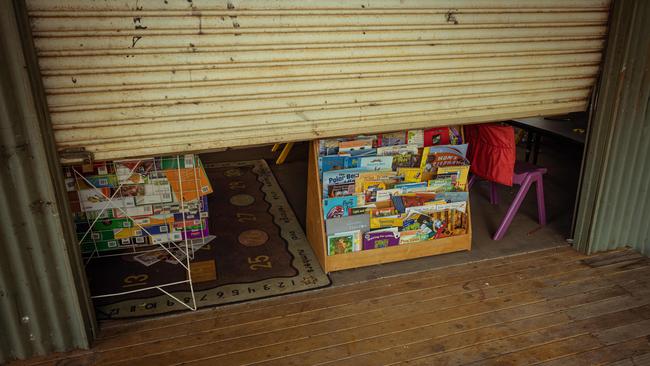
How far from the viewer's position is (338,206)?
3463mm

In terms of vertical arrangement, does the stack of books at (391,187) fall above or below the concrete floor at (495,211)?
above

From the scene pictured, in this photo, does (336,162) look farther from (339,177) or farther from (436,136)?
(436,136)

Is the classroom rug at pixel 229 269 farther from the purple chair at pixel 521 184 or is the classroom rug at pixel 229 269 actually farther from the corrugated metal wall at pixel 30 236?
the purple chair at pixel 521 184

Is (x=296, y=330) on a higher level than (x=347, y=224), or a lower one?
lower

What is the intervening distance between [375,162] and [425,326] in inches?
45.5

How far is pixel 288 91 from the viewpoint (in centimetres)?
294

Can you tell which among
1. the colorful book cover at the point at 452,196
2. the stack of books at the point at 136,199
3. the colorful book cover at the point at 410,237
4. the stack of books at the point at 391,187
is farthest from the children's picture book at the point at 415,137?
the stack of books at the point at 136,199

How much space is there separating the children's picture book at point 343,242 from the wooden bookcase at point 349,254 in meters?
0.03

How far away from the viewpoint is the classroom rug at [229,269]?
10.7ft

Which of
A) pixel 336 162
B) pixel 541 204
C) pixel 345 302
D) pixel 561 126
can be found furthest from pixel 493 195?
pixel 345 302

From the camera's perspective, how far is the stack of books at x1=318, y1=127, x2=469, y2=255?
11.3 feet

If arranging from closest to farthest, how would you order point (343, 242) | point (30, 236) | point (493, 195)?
point (30, 236) < point (343, 242) < point (493, 195)

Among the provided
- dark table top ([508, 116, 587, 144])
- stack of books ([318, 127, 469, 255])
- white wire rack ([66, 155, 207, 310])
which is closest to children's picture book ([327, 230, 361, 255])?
stack of books ([318, 127, 469, 255])

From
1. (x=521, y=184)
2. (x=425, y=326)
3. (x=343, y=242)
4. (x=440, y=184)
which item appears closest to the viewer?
(x=425, y=326)
